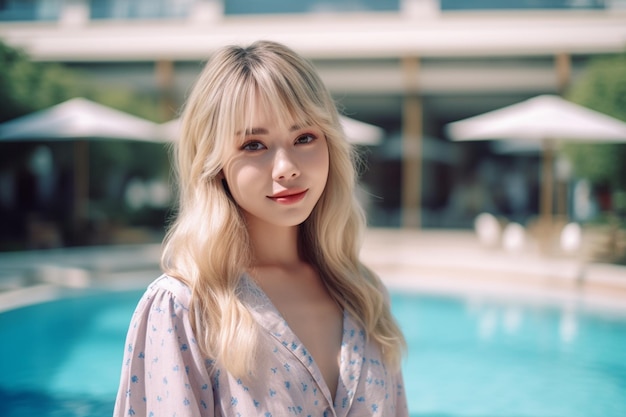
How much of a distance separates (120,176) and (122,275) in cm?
849

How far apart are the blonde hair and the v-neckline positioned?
39mm

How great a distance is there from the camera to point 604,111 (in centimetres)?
1123

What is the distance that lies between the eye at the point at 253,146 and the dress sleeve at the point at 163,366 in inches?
12.6

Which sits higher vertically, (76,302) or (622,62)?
(622,62)

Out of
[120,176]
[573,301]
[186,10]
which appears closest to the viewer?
[573,301]

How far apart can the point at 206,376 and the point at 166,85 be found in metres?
14.9

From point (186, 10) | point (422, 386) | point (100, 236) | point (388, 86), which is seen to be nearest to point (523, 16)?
point (388, 86)

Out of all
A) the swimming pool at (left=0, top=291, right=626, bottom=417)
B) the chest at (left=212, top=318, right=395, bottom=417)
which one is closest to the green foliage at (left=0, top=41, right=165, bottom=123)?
the swimming pool at (left=0, top=291, right=626, bottom=417)

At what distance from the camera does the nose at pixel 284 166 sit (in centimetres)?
125

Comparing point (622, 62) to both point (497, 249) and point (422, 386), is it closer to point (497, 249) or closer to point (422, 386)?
point (497, 249)

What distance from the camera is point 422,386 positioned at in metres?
5.26

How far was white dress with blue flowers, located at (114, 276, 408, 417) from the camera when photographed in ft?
3.74

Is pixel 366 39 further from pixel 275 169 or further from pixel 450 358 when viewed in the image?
pixel 275 169

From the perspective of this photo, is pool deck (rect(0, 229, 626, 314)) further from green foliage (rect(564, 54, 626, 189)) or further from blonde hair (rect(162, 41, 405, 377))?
blonde hair (rect(162, 41, 405, 377))
